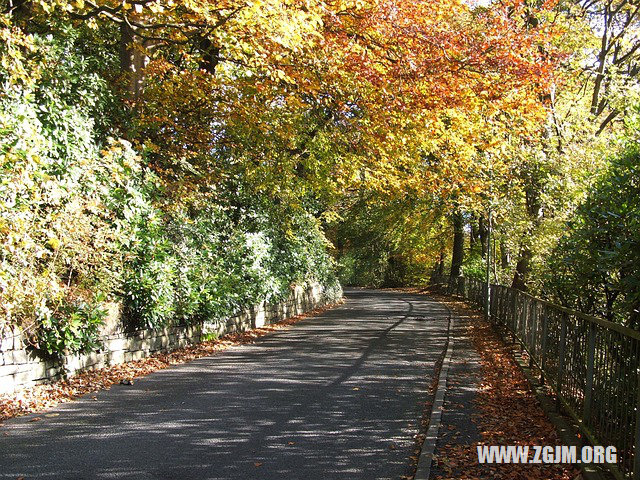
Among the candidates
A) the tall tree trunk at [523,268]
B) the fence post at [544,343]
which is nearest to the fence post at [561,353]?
the fence post at [544,343]

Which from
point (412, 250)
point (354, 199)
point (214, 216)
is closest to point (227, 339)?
point (214, 216)

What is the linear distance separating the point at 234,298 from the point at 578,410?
962 centimetres

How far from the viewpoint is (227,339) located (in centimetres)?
1454

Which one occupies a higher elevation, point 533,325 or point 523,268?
point 523,268

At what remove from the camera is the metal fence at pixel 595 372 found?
4.62 m

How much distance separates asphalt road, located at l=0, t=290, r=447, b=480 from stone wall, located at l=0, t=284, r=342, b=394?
704 millimetres

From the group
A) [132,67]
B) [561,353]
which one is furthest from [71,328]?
[132,67]

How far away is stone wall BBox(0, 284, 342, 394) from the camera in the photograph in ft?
24.8

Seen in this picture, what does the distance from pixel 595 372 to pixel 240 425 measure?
3934 mm

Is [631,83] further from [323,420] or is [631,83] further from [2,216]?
[2,216]

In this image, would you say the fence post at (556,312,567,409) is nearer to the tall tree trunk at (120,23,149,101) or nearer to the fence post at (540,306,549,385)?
the fence post at (540,306,549,385)

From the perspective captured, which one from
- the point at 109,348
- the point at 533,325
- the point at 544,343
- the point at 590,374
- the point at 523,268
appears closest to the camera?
the point at 590,374

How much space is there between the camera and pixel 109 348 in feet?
32.5

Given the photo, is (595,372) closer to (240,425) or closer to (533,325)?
(240,425)
